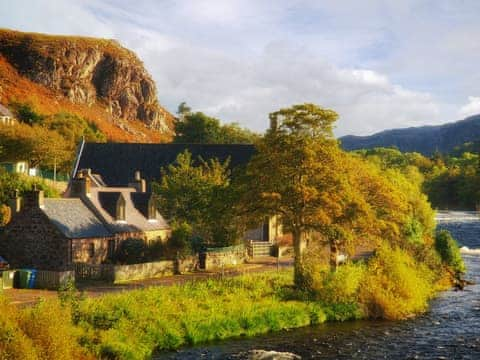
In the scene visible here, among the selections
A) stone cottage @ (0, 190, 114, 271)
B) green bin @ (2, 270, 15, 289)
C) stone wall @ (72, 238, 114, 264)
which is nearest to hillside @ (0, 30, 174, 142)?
stone cottage @ (0, 190, 114, 271)

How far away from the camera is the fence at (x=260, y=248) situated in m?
53.2

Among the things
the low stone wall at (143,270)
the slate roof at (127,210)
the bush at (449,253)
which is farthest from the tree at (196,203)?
the bush at (449,253)

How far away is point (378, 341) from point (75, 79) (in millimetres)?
162795

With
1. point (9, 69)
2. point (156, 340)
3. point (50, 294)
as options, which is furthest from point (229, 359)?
point (9, 69)

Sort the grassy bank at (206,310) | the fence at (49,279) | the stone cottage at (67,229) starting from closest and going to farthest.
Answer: the grassy bank at (206,310) → the fence at (49,279) → the stone cottage at (67,229)

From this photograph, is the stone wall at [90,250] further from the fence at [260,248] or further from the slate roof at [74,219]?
the fence at [260,248]

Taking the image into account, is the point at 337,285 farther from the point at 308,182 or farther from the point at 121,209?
the point at 121,209

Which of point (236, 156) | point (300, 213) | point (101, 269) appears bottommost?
point (101, 269)

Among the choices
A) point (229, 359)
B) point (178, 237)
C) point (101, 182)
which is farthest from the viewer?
point (101, 182)

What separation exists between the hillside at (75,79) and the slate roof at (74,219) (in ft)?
365

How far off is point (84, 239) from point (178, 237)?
806cm

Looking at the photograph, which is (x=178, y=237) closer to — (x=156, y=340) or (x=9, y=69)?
(x=156, y=340)

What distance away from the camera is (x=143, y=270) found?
40094 mm

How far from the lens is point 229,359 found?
27219mm
